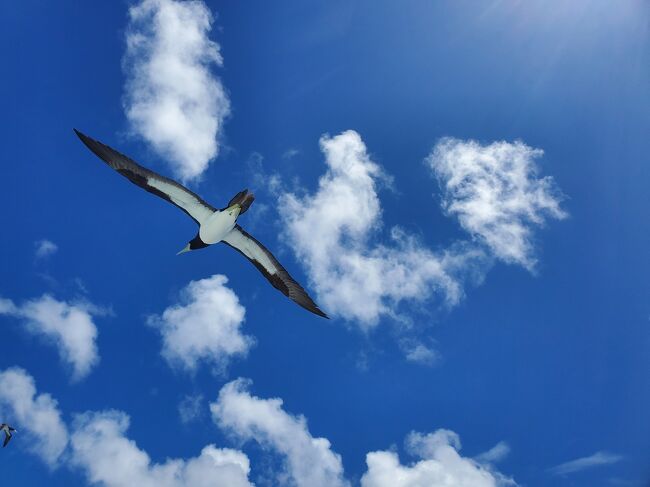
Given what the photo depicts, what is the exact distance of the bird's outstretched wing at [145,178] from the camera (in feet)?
75.8

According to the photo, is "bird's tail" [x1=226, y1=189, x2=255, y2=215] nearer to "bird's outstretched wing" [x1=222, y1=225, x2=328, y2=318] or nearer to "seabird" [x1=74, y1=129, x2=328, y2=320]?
"seabird" [x1=74, y1=129, x2=328, y2=320]

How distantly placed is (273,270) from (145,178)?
778 cm

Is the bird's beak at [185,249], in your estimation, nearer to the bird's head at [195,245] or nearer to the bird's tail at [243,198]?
the bird's head at [195,245]

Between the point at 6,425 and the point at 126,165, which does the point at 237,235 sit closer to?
the point at 126,165

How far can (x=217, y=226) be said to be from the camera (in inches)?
959

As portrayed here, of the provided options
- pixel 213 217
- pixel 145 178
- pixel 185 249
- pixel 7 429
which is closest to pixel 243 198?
pixel 213 217

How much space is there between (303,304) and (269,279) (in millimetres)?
2236

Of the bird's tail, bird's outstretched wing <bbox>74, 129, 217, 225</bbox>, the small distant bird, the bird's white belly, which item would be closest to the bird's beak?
Result: the bird's white belly

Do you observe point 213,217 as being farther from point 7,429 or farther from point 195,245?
point 7,429

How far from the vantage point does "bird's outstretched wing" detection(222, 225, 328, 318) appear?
85.4ft

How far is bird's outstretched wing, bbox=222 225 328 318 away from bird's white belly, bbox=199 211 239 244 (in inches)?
32.2

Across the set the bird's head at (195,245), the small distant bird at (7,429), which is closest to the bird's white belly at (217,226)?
the bird's head at (195,245)

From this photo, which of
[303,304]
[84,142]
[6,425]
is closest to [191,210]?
[84,142]

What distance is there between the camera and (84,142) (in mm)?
22719
